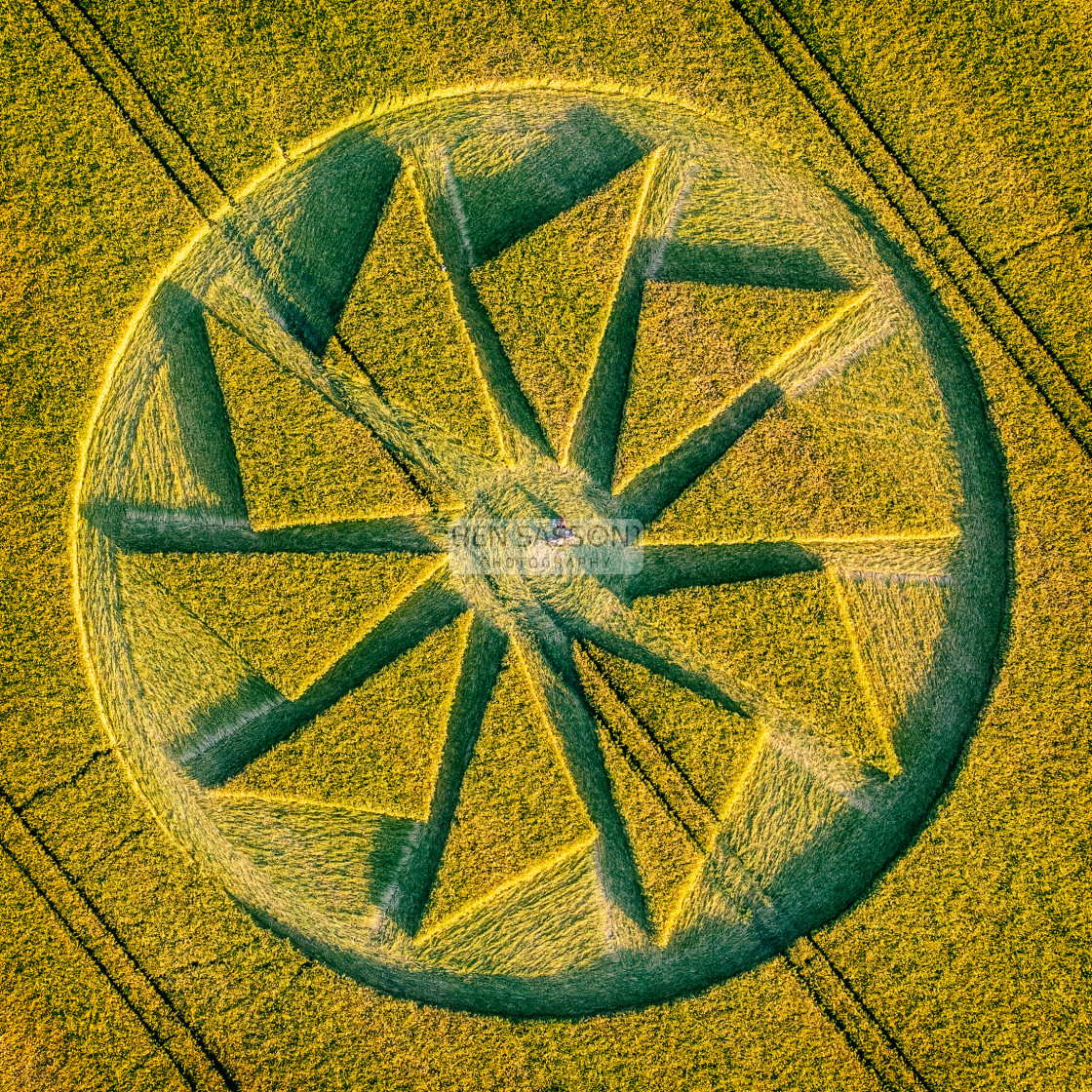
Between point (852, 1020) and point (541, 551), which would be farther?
point (541, 551)

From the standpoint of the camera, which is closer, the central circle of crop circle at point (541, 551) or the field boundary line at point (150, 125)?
the central circle of crop circle at point (541, 551)

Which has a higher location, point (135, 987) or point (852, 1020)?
point (135, 987)

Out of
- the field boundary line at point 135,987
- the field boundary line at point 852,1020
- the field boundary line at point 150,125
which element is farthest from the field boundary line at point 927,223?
the field boundary line at point 135,987

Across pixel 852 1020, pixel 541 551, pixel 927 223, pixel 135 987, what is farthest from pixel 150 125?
pixel 852 1020

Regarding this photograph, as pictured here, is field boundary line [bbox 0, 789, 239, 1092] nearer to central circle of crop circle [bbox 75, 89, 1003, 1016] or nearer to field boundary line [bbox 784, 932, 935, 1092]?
central circle of crop circle [bbox 75, 89, 1003, 1016]

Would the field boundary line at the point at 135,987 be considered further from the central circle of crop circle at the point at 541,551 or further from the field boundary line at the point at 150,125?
the field boundary line at the point at 150,125

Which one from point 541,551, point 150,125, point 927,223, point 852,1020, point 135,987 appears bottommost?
point 852,1020

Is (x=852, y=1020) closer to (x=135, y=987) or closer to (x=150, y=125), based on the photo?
(x=135, y=987)

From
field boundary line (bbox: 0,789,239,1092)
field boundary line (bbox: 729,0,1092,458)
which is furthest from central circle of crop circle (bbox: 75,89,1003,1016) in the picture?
field boundary line (bbox: 0,789,239,1092)
